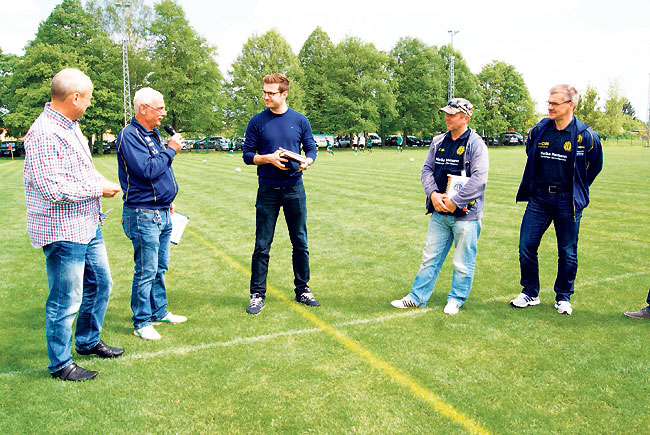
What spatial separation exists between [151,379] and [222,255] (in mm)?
3979

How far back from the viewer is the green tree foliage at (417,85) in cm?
6355

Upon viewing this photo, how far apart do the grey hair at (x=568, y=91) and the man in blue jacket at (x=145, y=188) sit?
3602 mm

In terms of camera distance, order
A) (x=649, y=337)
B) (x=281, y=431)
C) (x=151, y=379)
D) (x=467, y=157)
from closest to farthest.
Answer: (x=281, y=431) → (x=151, y=379) → (x=649, y=337) → (x=467, y=157)

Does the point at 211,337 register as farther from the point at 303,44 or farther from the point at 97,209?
the point at 303,44

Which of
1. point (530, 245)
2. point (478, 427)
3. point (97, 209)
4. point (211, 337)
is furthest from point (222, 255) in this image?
point (478, 427)

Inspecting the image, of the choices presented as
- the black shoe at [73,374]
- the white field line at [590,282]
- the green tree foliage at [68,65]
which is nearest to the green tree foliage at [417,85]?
the green tree foliage at [68,65]

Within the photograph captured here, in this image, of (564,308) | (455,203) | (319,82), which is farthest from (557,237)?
(319,82)

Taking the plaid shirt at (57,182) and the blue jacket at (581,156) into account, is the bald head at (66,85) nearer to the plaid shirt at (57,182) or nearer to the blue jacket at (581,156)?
the plaid shirt at (57,182)

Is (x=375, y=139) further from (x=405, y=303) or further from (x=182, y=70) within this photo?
(x=405, y=303)

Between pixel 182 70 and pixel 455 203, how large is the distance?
1960 inches

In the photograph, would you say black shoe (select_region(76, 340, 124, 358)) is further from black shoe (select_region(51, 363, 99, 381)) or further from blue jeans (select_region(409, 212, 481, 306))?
blue jeans (select_region(409, 212, 481, 306))

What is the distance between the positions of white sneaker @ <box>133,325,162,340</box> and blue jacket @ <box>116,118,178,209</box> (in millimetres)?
1093

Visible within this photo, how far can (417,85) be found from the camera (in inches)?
2520

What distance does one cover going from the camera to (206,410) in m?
3.16
